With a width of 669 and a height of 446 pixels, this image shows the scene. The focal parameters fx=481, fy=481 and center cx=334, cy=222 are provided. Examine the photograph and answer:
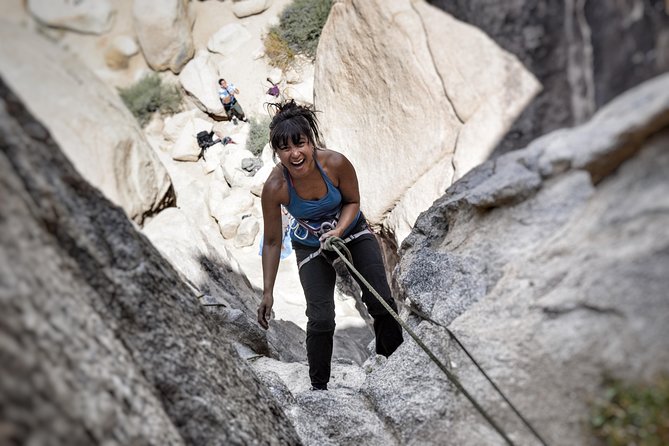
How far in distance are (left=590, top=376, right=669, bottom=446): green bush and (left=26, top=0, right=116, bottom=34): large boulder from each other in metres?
1.81

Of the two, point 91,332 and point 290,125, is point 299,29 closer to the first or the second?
point 290,125

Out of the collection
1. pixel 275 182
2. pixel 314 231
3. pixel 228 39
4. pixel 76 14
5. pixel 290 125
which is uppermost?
pixel 76 14

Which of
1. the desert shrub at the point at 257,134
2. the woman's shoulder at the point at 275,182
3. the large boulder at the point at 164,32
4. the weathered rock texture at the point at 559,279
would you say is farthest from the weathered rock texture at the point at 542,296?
the large boulder at the point at 164,32

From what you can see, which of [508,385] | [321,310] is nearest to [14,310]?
[508,385]

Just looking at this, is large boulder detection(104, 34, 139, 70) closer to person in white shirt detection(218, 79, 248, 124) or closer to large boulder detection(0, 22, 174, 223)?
large boulder detection(0, 22, 174, 223)

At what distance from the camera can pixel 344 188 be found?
245 cm

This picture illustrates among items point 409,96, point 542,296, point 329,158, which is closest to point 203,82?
point 329,158

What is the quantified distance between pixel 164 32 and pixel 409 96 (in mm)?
1230

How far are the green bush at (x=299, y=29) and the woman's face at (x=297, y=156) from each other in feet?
1.99

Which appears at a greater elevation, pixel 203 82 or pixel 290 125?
pixel 203 82

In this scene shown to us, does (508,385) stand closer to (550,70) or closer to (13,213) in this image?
(550,70)

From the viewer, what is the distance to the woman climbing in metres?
2.27

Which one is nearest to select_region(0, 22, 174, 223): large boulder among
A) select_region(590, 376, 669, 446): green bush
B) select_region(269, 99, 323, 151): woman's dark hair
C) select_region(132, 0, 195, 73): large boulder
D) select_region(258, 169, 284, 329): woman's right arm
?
select_region(132, 0, 195, 73): large boulder

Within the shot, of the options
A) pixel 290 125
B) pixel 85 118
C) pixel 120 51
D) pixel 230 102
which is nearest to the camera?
pixel 85 118
